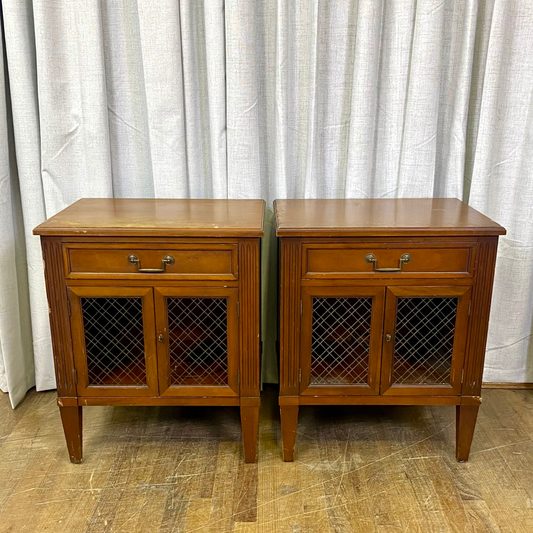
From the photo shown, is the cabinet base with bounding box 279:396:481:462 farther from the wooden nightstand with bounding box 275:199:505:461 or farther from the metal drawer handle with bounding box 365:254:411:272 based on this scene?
the metal drawer handle with bounding box 365:254:411:272

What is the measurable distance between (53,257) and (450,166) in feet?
4.58

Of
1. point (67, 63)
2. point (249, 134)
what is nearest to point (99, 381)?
point (249, 134)

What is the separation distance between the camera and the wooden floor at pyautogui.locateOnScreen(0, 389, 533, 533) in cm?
157

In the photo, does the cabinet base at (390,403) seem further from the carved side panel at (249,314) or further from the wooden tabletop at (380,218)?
the wooden tabletop at (380,218)

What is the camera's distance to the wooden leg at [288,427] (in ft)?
5.82

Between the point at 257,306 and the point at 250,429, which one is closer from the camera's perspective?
the point at 257,306

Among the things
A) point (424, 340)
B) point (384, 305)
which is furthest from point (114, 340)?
point (424, 340)

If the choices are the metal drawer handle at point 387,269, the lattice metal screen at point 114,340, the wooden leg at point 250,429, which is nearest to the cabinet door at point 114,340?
the lattice metal screen at point 114,340

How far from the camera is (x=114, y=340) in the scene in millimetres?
1739

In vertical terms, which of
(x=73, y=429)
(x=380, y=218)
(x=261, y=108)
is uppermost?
(x=261, y=108)

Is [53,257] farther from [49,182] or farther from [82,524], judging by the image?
[82,524]

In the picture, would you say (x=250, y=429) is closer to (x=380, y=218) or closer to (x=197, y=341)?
(x=197, y=341)

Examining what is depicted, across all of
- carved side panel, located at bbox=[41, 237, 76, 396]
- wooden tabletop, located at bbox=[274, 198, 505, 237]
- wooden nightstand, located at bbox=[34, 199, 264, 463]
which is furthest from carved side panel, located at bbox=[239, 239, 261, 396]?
carved side panel, located at bbox=[41, 237, 76, 396]

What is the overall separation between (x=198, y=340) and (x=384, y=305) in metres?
0.57
